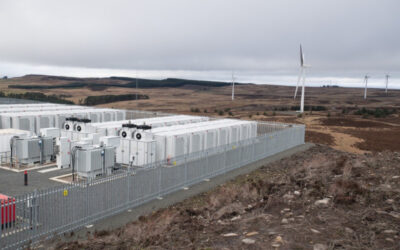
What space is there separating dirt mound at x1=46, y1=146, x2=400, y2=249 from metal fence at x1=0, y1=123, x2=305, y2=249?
1.21 m

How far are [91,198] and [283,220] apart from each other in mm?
7250

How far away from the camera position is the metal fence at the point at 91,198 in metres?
11.7

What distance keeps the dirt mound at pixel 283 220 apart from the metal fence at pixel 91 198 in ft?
3.97

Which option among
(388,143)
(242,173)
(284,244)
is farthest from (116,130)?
(388,143)

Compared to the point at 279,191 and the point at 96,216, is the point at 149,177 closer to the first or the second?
the point at 96,216

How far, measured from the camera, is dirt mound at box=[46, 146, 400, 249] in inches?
363

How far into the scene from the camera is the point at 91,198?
44.9 ft

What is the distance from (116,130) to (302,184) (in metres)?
14.9

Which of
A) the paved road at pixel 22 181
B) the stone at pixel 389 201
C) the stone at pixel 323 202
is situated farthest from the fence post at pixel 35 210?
the stone at pixel 389 201

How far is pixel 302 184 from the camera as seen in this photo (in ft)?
50.0

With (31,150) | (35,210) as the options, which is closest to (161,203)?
(35,210)

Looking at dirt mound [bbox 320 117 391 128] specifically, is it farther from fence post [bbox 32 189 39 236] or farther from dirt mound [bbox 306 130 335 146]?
fence post [bbox 32 189 39 236]

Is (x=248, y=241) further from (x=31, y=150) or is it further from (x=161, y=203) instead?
(x=31, y=150)

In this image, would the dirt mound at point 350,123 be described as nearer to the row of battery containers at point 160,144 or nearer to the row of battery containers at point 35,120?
the row of battery containers at point 160,144
